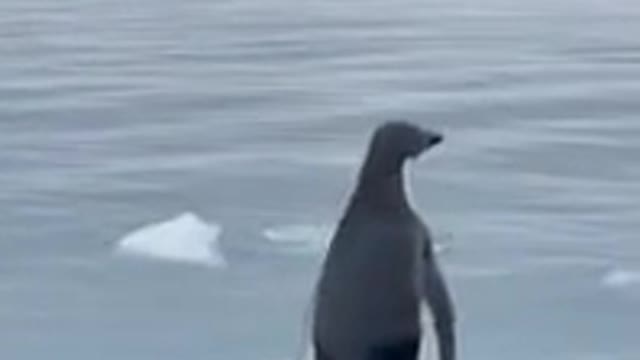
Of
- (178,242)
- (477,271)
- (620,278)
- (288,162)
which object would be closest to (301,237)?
(178,242)

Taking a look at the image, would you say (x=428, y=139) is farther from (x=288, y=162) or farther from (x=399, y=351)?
(x=288, y=162)

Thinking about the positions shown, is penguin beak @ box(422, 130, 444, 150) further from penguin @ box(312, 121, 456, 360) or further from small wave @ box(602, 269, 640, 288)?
small wave @ box(602, 269, 640, 288)

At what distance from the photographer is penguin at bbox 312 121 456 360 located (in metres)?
3.48

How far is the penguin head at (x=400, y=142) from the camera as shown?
11.7ft

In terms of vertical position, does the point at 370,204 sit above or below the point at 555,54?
above

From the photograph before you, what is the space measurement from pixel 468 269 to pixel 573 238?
562 mm

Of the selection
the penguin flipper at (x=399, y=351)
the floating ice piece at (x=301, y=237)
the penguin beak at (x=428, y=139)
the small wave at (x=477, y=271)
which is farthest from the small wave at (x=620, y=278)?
the penguin flipper at (x=399, y=351)

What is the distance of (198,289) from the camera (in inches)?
233

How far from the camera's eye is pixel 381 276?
3.50m

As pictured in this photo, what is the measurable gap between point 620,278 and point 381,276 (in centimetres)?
260

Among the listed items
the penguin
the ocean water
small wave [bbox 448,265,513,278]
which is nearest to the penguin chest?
the penguin

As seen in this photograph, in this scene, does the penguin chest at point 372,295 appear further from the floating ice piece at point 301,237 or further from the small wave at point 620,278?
the floating ice piece at point 301,237

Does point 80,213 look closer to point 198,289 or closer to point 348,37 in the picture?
point 198,289

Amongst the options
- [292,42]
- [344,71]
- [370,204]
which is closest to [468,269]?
[370,204]
